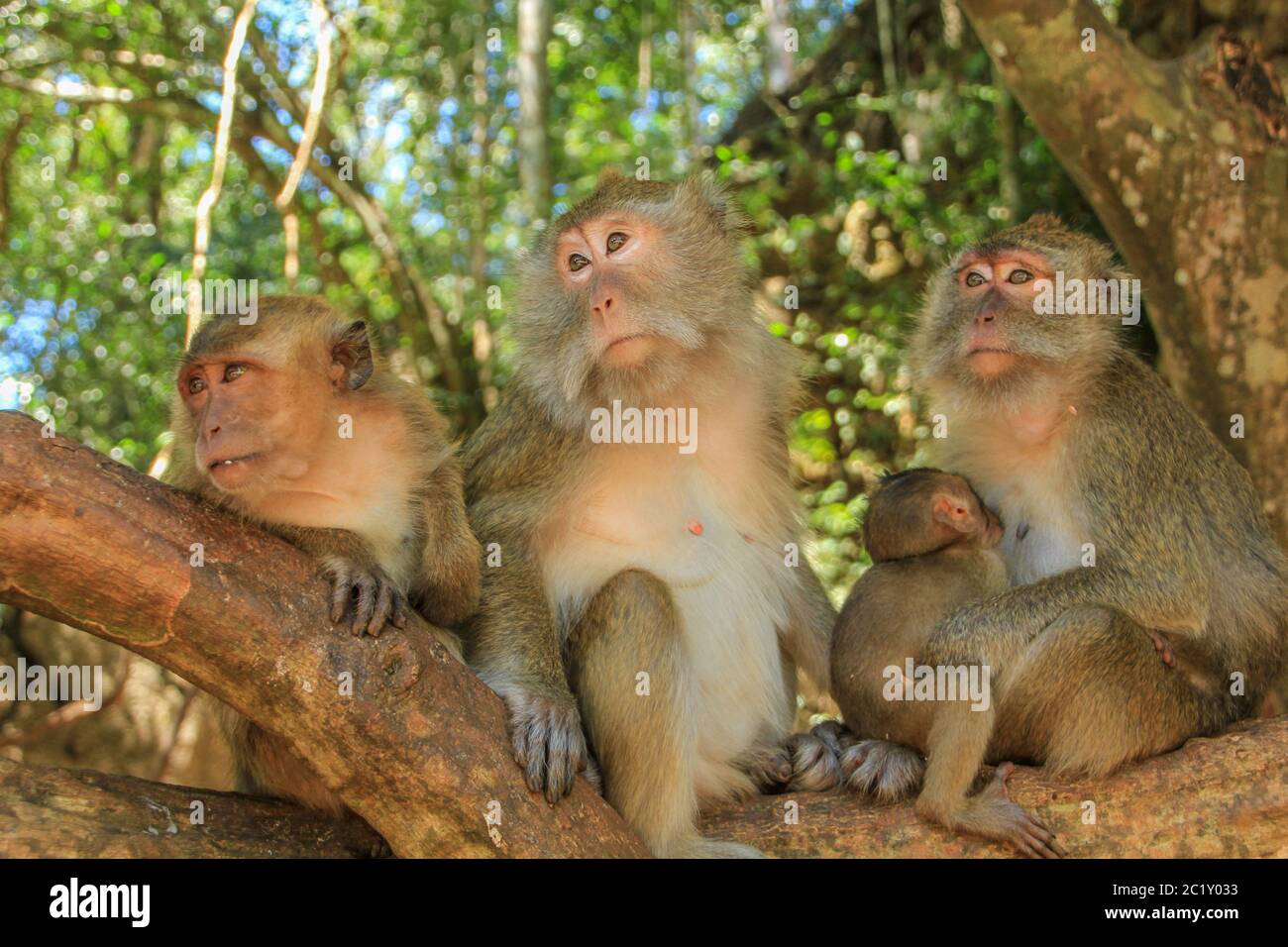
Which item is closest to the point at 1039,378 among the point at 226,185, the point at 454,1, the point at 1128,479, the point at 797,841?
the point at 1128,479

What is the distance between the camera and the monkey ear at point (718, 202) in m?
4.64

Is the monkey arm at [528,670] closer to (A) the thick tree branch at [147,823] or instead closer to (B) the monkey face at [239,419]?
(A) the thick tree branch at [147,823]

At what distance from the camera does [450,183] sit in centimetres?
1086

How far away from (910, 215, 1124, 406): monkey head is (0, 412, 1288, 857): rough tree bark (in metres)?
1.36

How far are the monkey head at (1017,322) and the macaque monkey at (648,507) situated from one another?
618mm

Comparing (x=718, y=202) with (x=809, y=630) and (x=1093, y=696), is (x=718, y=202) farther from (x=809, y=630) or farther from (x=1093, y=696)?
→ (x=1093, y=696)

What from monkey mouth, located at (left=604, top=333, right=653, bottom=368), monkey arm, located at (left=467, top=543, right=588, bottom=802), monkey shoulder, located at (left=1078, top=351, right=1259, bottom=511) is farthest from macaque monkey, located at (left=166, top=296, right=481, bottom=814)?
monkey shoulder, located at (left=1078, top=351, right=1259, bottom=511)

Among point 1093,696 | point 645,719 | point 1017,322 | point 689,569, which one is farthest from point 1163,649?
point 645,719

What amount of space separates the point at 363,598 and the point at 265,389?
785 mm

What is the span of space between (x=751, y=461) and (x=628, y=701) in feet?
3.66

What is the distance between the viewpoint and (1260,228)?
5.39 metres

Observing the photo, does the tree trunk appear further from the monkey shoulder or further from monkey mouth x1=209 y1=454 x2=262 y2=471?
monkey mouth x1=209 y1=454 x2=262 y2=471

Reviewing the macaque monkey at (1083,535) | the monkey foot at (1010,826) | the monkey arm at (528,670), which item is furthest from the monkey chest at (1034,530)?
the monkey arm at (528,670)
